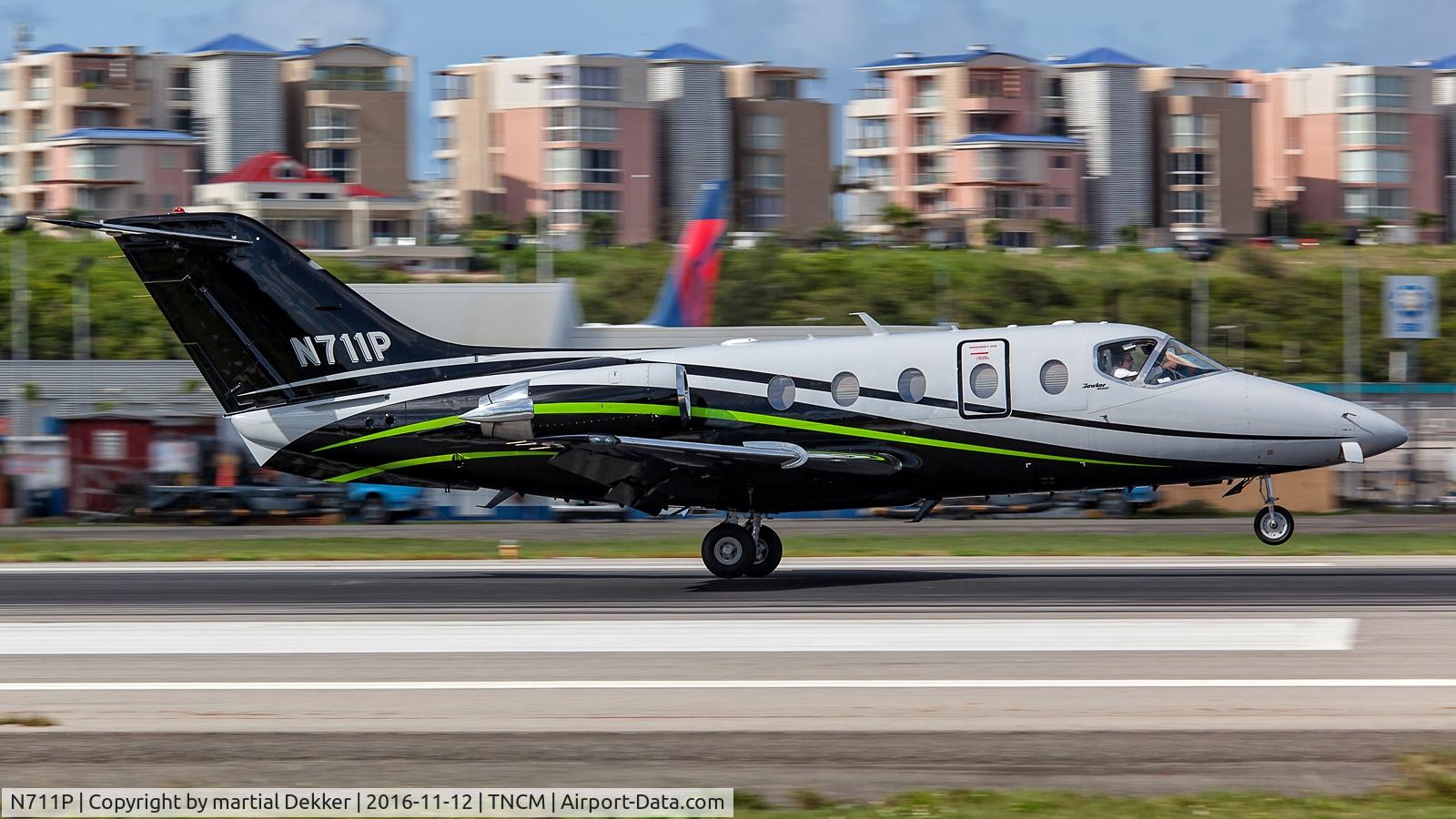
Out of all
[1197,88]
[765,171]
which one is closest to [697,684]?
[765,171]

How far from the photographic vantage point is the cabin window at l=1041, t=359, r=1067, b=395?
19703 millimetres

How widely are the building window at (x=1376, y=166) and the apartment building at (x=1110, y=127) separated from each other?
1638 centimetres

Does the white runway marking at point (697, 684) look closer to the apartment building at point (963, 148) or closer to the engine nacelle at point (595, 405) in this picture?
the engine nacelle at point (595, 405)

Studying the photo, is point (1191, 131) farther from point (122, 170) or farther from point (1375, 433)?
point (1375, 433)

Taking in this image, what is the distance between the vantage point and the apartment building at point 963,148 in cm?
10912

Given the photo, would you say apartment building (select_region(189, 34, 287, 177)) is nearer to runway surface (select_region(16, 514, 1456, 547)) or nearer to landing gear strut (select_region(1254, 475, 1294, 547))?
runway surface (select_region(16, 514, 1456, 547))

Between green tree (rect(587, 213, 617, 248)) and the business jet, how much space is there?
78.8m

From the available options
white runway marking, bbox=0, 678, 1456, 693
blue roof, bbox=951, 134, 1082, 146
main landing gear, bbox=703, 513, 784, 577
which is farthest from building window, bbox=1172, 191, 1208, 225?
white runway marking, bbox=0, 678, 1456, 693

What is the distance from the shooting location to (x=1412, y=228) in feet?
367

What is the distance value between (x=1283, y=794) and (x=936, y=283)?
6979 centimetres

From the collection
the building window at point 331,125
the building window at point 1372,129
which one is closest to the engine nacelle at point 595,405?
the building window at point 331,125

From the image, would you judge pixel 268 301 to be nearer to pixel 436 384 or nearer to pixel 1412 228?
pixel 436 384

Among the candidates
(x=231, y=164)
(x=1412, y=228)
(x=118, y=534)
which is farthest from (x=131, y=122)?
(x=1412, y=228)

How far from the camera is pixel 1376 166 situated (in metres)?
121
